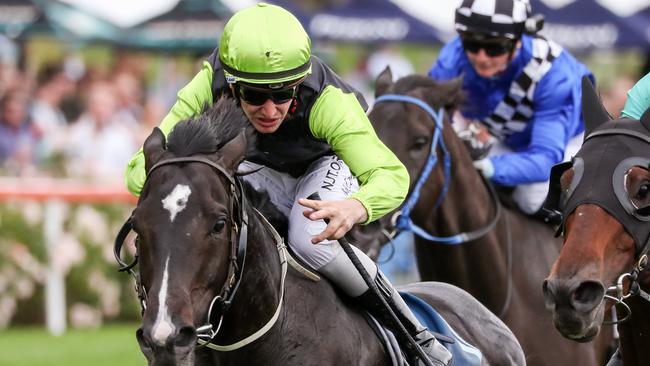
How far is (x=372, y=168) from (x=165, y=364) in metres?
1.19

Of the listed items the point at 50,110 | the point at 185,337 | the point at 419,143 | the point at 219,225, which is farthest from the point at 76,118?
the point at 185,337

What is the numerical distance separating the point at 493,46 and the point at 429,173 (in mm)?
951

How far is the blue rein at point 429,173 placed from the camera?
694 cm

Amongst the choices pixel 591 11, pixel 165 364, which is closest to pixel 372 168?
pixel 165 364

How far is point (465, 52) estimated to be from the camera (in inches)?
307

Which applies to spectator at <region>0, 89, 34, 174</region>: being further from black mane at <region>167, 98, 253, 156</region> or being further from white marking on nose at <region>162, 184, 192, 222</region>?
white marking on nose at <region>162, 184, 192, 222</region>

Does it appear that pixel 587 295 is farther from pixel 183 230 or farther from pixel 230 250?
pixel 183 230

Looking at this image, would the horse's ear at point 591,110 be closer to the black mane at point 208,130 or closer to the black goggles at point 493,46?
the black mane at point 208,130

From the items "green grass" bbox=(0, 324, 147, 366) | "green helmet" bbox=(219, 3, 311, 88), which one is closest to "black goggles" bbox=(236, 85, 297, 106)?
"green helmet" bbox=(219, 3, 311, 88)

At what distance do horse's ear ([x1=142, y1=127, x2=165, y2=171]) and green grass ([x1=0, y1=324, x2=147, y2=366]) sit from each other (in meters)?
6.40

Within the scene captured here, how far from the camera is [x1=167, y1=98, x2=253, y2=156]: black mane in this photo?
412 cm

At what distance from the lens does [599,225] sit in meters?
4.32

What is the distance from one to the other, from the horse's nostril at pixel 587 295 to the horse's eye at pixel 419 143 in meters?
2.89

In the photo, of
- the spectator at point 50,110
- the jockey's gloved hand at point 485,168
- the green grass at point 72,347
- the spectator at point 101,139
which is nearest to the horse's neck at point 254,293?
the jockey's gloved hand at point 485,168
